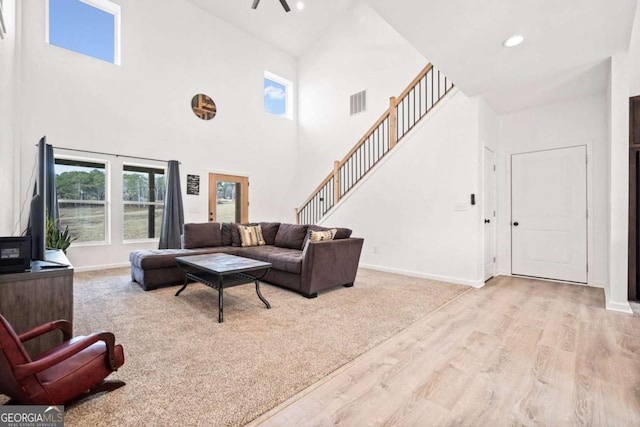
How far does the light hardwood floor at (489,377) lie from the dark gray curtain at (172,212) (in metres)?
5.07

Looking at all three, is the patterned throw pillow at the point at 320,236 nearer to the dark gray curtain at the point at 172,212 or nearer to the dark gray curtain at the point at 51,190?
the dark gray curtain at the point at 172,212

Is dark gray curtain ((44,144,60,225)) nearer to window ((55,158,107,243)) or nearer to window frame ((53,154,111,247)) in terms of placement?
window ((55,158,107,243))

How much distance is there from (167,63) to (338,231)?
5.21 m

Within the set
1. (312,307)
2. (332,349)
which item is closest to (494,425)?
(332,349)

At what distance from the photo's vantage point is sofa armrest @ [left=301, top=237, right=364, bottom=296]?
11.8ft

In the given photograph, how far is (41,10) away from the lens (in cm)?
479

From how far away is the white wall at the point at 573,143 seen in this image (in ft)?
13.6

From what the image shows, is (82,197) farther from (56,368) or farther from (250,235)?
(56,368)

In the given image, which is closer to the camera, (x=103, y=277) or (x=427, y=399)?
(x=427, y=399)

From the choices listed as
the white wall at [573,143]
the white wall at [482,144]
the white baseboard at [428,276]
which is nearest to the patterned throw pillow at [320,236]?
the white baseboard at [428,276]

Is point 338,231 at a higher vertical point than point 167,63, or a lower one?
lower

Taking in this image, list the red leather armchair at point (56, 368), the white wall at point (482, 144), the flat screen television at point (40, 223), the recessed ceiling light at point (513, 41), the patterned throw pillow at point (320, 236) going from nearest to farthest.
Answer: the red leather armchair at point (56, 368) < the flat screen television at point (40, 223) < the recessed ceiling light at point (513, 41) < the patterned throw pillow at point (320, 236) < the white wall at point (482, 144)

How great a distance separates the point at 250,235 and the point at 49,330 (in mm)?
3645

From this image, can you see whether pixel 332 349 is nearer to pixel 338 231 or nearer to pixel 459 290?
pixel 338 231
